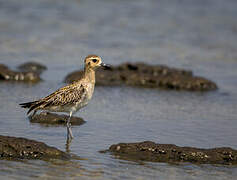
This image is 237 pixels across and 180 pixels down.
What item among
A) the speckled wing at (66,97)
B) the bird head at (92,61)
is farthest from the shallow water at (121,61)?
the bird head at (92,61)

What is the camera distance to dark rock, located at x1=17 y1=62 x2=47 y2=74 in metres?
16.1

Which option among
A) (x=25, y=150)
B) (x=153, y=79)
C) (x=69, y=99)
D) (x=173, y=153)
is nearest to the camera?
(x=25, y=150)

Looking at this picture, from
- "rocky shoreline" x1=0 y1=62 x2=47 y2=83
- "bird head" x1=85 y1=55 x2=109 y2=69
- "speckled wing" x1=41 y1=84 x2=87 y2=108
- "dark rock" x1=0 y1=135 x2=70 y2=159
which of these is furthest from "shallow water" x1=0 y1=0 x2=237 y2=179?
"bird head" x1=85 y1=55 x2=109 y2=69

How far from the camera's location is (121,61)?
17.9 m

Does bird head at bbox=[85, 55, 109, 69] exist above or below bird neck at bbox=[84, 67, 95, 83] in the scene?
above

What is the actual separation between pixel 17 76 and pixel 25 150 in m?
6.48

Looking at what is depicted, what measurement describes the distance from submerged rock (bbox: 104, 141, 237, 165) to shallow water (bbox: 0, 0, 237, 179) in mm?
244

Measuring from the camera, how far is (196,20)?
2302 cm

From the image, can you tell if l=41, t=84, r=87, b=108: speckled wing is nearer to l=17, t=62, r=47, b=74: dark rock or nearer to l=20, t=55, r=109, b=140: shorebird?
l=20, t=55, r=109, b=140: shorebird

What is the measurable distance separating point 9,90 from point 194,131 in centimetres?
524

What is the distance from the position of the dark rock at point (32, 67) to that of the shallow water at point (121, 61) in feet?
0.82

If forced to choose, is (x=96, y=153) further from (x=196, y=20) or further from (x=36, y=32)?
(x=196, y=20)

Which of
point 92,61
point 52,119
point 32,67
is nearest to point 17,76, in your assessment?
point 32,67

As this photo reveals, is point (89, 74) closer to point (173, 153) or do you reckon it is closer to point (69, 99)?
point (69, 99)
